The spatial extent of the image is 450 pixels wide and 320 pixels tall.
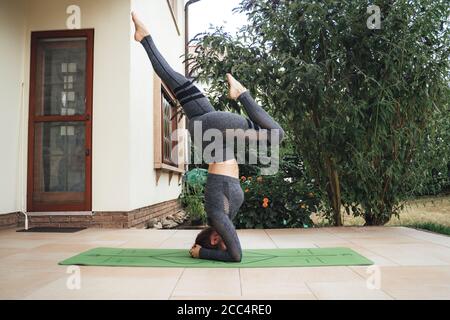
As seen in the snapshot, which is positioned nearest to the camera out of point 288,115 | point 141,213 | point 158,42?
point 288,115

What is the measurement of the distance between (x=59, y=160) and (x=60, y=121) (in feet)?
1.40

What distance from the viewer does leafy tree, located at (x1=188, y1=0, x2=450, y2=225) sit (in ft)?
12.4

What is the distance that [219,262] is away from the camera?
2514mm

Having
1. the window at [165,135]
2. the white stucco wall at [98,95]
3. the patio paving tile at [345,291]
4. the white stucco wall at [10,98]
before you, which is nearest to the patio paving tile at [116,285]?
the patio paving tile at [345,291]

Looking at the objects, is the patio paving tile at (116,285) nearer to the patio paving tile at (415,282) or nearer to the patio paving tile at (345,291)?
the patio paving tile at (345,291)

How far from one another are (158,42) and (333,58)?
3334 millimetres

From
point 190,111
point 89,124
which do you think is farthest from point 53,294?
point 89,124

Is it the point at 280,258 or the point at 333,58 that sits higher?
the point at 333,58

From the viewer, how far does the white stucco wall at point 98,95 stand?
172 inches

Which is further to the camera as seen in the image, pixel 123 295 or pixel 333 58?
pixel 333 58

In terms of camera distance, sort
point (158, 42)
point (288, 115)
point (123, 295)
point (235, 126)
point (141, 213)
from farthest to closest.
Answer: point (158, 42)
point (141, 213)
point (288, 115)
point (235, 126)
point (123, 295)

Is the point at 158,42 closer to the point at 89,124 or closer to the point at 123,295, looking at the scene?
the point at 89,124

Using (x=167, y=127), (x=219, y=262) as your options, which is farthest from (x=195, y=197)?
(x=219, y=262)

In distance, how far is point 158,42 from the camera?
21.1 ft
